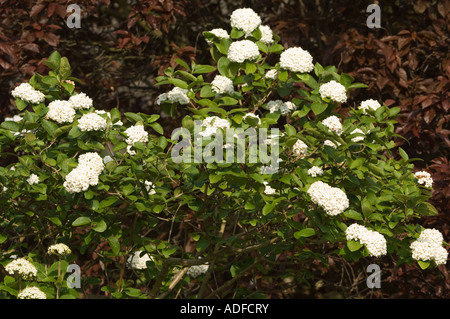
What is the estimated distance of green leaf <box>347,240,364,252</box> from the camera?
112 inches

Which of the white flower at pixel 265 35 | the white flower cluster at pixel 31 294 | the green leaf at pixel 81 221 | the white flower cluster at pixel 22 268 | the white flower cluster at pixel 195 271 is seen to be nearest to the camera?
the white flower cluster at pixel 31 294

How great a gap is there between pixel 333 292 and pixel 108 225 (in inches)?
99.2

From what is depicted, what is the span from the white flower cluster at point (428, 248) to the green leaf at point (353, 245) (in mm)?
309

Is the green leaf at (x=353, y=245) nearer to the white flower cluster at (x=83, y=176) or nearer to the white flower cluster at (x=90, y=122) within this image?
the white flower cluster at (x=83, y=176)

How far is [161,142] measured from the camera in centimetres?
307

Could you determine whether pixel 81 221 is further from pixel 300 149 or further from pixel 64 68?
pixel 300 149

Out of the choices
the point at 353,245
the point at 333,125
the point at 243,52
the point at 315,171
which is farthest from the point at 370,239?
the point at 243,52

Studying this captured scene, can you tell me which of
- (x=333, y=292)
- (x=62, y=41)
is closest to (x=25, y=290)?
(x=62, y=41)

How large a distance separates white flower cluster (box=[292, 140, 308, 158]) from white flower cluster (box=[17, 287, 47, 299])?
48.8 inches

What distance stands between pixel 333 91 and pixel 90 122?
3.64ft

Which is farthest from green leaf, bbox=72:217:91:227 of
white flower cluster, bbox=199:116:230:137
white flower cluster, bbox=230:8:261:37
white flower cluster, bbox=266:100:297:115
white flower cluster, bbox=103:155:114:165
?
white flower cluster, bbox=230:8:261:37

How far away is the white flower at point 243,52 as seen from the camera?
3281mm

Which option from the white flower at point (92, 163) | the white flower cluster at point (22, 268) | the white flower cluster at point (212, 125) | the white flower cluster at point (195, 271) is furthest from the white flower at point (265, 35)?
the white flower cluster at point (22, 268)

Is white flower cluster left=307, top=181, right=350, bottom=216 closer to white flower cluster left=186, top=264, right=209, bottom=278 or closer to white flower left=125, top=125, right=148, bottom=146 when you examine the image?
white flower left=125, top=125, right=148, bottom=146
